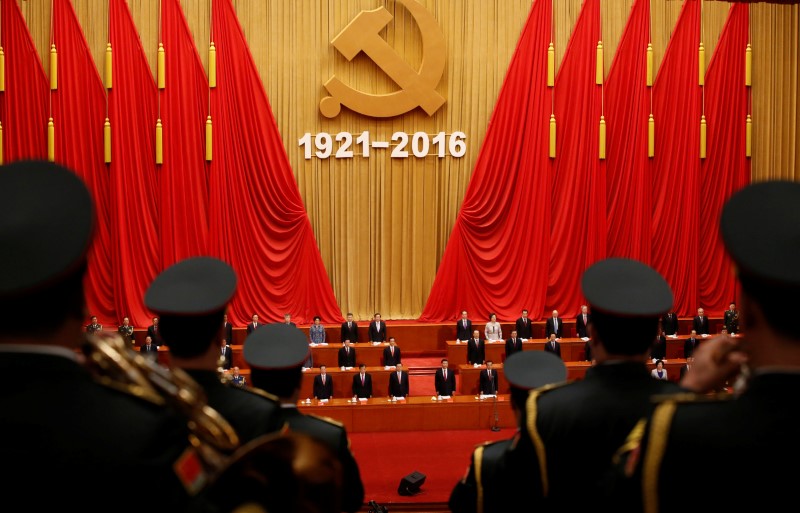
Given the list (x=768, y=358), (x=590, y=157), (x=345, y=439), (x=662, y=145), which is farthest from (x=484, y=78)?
(x=768, y=358)

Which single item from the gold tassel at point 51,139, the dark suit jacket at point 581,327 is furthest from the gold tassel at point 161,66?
the dark suit jacket at point 581,327

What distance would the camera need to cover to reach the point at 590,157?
1466 cm

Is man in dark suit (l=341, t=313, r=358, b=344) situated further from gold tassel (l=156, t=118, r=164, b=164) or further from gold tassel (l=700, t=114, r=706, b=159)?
gold tassel (l=700, t=114, r=706, b=159)

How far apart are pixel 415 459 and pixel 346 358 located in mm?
2823

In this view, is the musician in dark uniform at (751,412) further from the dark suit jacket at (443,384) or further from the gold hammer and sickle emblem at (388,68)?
the gold hammer and sickle emblem at (388,68)

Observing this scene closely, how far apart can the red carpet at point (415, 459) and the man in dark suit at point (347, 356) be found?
159 centimetres

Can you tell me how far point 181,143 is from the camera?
14.2 meters

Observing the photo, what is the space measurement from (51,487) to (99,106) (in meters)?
14.2

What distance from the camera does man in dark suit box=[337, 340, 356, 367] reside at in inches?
465

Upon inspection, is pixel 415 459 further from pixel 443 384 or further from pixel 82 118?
pixel 82 118

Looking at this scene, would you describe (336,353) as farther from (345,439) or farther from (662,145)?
(345,439)

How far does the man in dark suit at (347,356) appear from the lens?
38.8 ft

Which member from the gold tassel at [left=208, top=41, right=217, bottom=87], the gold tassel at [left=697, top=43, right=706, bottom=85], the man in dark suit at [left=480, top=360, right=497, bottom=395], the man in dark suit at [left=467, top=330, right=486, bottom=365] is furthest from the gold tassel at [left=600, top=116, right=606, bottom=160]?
the gold tassel at [left=208, top=41, right=217, bottom=87]

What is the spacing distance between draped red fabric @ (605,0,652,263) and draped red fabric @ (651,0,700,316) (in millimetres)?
282
